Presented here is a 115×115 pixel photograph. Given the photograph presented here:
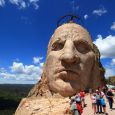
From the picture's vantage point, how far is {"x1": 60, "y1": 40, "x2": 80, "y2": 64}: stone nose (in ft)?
69.3

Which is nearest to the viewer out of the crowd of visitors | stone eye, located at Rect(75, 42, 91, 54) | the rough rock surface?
the crowd of visitors

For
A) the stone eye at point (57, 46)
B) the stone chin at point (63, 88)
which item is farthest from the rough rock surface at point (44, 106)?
the stone eye at point (57, 46)

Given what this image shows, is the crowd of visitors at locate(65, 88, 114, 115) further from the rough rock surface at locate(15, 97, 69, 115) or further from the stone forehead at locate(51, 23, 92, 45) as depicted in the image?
the stone forehead at locate(51, 23, 92, 45)

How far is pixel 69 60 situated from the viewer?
21109 mm

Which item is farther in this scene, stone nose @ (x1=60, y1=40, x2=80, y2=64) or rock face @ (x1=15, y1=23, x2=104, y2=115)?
rock face @ (x1=15, y1=23, x2=104, y2=115)

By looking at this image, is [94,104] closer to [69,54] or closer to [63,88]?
[63,88]

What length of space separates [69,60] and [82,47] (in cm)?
199

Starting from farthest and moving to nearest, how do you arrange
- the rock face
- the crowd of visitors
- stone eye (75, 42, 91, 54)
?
stone eye (75, 42, 91, 54) → the rock face → the crowd of visitors

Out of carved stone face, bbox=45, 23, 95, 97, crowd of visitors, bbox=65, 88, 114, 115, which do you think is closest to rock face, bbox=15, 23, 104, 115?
carved stone face, bbox=45, 23, 95, 97

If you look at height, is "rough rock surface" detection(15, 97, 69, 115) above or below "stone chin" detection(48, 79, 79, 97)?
below

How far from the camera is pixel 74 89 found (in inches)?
845

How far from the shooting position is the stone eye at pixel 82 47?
882 inches

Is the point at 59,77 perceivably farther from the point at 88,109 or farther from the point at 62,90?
the point at 88,109

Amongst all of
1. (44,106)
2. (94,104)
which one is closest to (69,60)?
Answer: (44,106)
